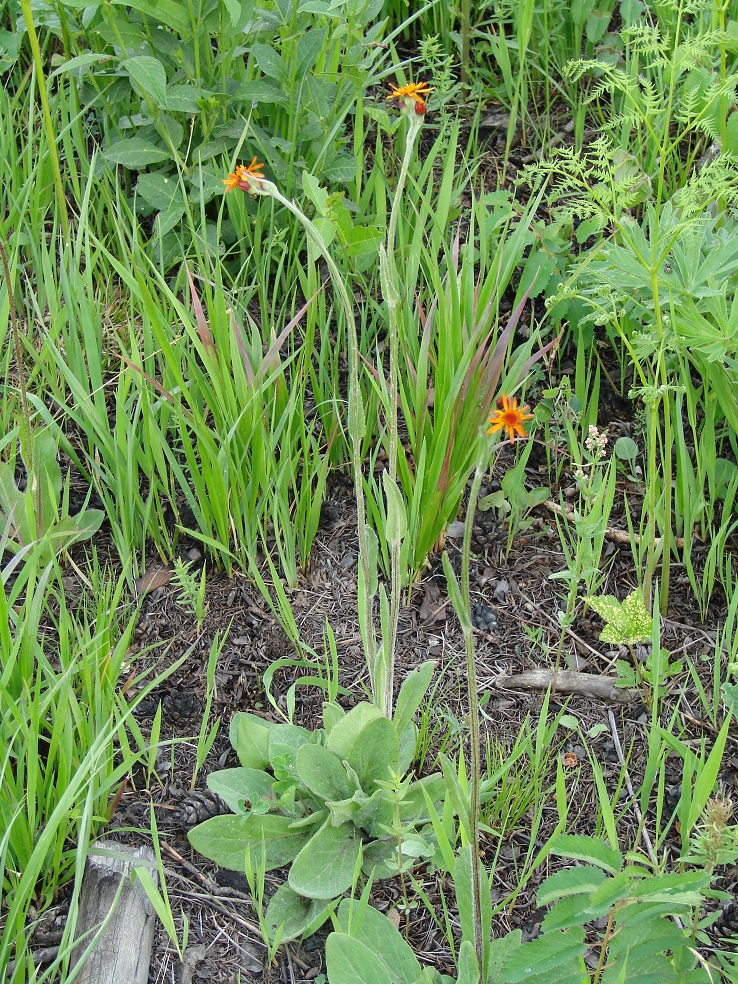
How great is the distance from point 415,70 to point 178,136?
0.95 metres

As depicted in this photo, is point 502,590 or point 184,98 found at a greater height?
point 184,98

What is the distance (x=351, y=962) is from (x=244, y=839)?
352 mm

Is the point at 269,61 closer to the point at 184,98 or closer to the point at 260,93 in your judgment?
the point at 260,93

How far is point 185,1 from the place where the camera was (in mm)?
2205

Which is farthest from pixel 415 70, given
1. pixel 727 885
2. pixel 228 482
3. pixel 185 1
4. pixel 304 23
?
pixel 727 885

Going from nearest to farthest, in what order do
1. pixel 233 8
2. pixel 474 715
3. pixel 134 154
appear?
pixel 474 715, pixel 233 8, pixel 134 154

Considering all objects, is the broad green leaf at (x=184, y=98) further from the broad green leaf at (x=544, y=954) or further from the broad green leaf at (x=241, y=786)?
the broad green leaf at (x=544, y=954)

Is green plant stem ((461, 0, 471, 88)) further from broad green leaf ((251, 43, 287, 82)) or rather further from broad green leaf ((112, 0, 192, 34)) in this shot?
broad green leaf ((112, 0, 192, 34))

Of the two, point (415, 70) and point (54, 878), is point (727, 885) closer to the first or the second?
point (54, 878)

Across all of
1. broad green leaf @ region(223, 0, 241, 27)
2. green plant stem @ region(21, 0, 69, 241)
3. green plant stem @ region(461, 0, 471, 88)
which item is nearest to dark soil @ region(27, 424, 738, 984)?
green plant stem @ region(21, 0, 69, 241)

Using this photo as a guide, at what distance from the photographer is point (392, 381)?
4.31 ft

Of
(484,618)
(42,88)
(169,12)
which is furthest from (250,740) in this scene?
(169,12)

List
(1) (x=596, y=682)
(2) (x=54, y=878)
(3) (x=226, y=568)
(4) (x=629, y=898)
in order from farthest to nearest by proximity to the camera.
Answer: (3) (x=226, y=568), (1) (x=596, y=682), (2) (x=54, y=878), (4) (x=629, y=898)

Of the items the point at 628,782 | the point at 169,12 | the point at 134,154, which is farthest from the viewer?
the point at 134,154
